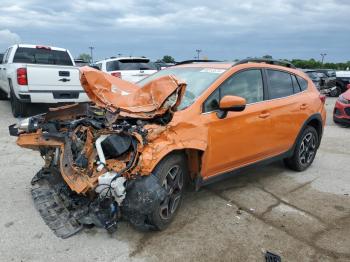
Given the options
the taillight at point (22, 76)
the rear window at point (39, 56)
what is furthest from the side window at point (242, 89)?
the rear window at point (39, 56)

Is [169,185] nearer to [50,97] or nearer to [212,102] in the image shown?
[212,102]

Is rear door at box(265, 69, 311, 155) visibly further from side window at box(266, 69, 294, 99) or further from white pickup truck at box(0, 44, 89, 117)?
white pickup truck at box(0, 44, 89, 117)

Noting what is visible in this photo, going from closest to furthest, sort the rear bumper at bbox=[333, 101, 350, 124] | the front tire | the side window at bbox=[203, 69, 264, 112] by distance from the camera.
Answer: the front tire
the side window at bbox=[203, 69, 264, 112]
the rear bumper at bbox=[333, 101, 350, 124]

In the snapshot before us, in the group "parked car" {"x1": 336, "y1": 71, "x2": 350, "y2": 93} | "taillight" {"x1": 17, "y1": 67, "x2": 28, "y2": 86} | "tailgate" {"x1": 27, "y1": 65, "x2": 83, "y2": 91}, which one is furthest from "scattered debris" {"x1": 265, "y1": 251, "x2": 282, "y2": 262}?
"parked car" {"x1": 336, "y1": 71, "x2": 350, "y2": 93}

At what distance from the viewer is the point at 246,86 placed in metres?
4.93

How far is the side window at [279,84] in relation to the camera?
5.36 metres

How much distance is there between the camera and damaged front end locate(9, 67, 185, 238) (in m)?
3.54

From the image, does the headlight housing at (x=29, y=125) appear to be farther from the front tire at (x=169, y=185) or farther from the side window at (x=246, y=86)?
the side window at (x=246, y=86)

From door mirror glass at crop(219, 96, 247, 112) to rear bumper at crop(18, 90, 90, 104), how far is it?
606cm

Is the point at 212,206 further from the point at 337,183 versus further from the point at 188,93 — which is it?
the point at 337,183

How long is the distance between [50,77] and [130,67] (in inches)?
145

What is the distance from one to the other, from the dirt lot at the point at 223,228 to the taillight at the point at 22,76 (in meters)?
3.50

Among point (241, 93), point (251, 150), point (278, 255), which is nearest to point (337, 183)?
point (251, 150)

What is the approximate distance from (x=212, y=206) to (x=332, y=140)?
5.50m
